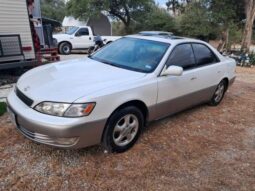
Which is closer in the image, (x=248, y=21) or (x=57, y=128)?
(x=57, y=128)

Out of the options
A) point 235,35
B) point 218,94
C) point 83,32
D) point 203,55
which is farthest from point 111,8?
point 203,55

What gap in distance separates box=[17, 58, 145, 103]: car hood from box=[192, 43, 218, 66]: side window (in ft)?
4.92

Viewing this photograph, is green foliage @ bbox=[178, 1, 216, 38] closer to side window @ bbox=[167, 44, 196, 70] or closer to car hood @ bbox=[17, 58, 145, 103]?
side window @ bbox=[167, 44, 196, 70]

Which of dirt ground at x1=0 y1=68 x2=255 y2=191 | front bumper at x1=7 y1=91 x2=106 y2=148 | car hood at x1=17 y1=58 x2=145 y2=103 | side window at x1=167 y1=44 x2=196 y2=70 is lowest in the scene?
dirt ground at x1=0 y1=68 x2=255 y2=191

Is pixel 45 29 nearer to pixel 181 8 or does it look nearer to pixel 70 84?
pixel 70 84

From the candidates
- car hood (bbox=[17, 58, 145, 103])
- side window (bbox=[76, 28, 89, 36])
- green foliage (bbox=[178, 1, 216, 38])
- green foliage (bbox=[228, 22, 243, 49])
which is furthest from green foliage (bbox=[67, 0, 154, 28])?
car hood (bbox=[17, 58, 145, 103])

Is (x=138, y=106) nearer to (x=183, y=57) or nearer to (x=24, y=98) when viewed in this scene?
(x=183, y=57)

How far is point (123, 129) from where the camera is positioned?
3428mm

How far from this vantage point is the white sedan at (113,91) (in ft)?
9.48

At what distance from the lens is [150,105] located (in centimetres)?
368

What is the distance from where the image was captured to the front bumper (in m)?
2.81

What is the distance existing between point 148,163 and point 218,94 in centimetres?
287

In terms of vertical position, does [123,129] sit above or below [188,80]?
below

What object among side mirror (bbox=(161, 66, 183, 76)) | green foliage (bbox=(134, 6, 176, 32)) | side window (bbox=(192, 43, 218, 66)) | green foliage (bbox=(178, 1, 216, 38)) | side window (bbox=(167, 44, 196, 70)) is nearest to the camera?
side mirror (bbox=(161, 66, 183, 76))
